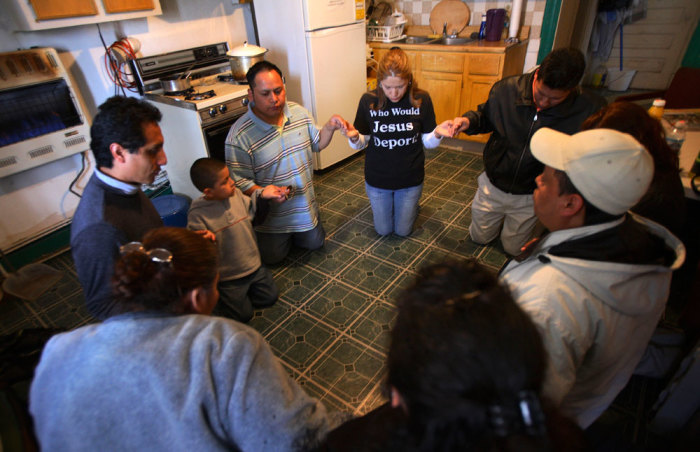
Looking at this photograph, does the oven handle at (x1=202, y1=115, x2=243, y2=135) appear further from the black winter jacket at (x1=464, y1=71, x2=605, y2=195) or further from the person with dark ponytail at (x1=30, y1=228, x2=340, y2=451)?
the person with dark ponytail at (x1=30, y1=228, x2=340, y2=451)

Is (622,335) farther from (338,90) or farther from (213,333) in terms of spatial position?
(338,90)

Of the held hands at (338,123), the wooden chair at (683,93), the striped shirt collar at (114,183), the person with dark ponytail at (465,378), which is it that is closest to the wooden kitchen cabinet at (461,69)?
the wooden chair at (683,93)

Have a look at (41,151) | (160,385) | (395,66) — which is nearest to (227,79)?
(41,151)

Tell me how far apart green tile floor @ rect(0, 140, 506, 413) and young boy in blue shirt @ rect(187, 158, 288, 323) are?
0.13 meters

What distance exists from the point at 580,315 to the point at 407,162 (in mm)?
1717

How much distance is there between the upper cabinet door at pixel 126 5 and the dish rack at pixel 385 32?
2224mm

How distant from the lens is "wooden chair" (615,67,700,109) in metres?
2.64

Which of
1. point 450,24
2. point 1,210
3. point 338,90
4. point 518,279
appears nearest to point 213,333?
point 518,279

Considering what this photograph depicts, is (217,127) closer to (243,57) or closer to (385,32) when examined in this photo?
(243,57)

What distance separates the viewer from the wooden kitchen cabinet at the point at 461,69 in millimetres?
3389

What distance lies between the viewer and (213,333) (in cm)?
79

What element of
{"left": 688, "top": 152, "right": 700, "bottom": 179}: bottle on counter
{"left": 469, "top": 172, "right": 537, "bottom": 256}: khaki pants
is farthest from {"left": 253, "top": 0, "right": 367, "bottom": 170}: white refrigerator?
{"left": 688, "top": 152, "right": 700, "bottom": 179}: bottle on counter

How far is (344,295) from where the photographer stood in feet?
7.39

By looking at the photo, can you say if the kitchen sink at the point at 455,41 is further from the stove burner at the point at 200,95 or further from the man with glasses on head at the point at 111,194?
the man with glasses on head at the point at 111,194
